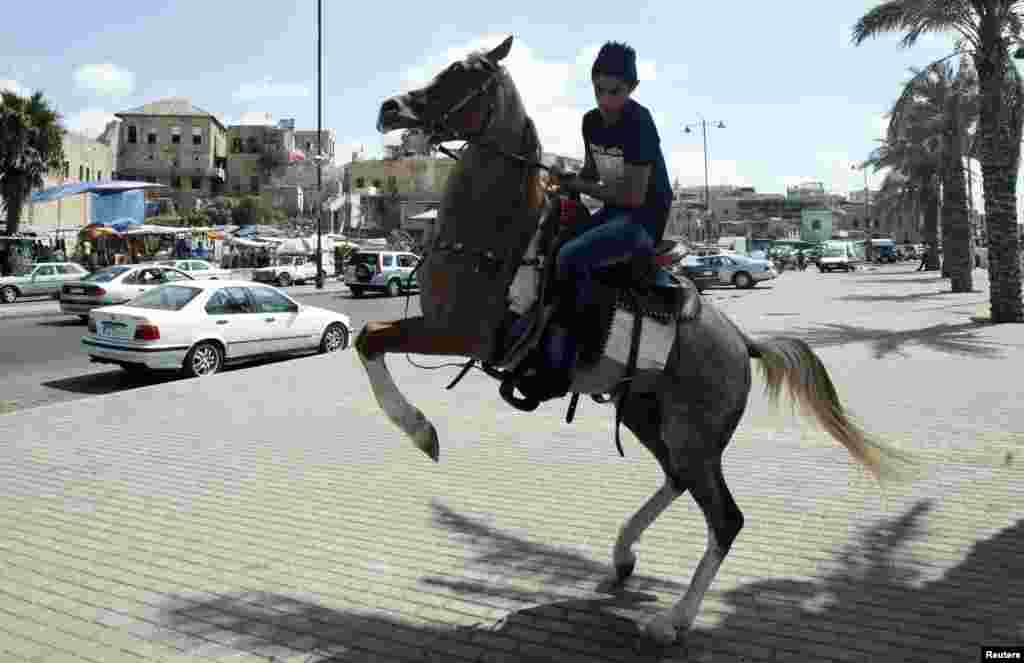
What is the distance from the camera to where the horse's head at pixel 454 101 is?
367 centimetres

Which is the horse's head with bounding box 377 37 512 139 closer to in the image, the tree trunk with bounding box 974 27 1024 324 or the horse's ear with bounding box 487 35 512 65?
the horse's ear with bounding box 487 35 512 65

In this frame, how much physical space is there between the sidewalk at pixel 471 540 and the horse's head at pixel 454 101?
8.10 feet

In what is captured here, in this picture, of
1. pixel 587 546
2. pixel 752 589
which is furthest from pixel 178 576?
pixel 752 589

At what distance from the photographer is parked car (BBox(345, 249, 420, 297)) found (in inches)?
1328

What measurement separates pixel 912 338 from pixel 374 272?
905 inches

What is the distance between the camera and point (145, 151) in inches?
4540

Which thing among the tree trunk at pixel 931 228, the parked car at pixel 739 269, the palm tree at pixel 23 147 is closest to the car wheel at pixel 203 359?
the parked car at pixel 739 269

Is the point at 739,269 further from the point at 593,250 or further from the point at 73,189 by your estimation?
the point at 593,250

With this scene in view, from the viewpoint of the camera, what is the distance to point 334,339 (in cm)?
1616

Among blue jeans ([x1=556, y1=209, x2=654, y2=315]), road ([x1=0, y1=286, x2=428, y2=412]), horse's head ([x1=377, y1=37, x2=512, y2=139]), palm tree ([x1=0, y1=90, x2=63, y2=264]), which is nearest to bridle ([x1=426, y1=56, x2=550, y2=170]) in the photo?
horse's head ([x1=377, y1=37, x2=512, y2=139])

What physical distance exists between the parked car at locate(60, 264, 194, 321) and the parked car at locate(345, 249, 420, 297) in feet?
32.1

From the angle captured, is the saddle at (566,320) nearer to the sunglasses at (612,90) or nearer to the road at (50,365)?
the sunglasses at (612,90)

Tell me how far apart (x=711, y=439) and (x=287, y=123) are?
142386mm

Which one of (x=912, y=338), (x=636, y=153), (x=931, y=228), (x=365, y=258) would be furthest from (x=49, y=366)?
(x=931, y=228)
